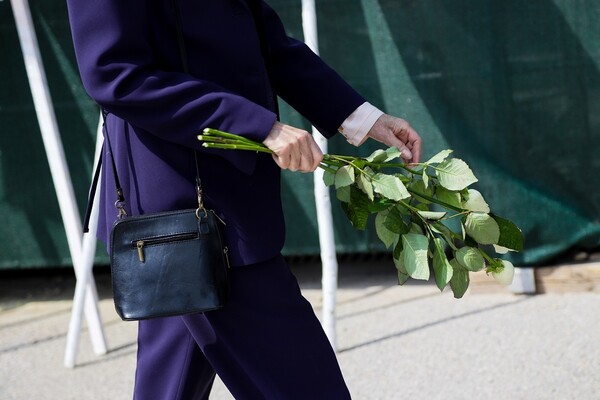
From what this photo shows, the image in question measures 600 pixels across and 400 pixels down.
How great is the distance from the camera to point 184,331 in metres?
2.14

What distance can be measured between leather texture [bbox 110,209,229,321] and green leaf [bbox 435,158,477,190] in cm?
52

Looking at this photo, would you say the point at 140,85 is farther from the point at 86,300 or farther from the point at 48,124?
the point at 86,300

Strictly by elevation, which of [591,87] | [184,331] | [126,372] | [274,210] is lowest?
[126,372]

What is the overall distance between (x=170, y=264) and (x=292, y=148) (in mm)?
332

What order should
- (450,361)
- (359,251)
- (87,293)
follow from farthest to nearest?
(359,251)
(87,293)
(450,361)

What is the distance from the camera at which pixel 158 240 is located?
6.52 ft

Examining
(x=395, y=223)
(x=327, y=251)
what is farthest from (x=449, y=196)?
(x=327, y=251)

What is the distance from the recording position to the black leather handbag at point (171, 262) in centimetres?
197

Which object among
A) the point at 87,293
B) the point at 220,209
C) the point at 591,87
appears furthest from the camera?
the point at 591,87

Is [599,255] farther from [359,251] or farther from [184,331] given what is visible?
[184,331]

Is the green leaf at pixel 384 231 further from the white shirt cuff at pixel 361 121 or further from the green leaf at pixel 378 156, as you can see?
the white shirt cuff at pixel 361 121

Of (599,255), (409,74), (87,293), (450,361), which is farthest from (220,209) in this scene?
(599,255)

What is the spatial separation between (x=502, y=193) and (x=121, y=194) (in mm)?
2806

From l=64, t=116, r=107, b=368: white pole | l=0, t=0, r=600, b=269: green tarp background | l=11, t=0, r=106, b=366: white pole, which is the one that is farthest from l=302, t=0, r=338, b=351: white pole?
l=11, t=0, r=106, b=366: white pole
